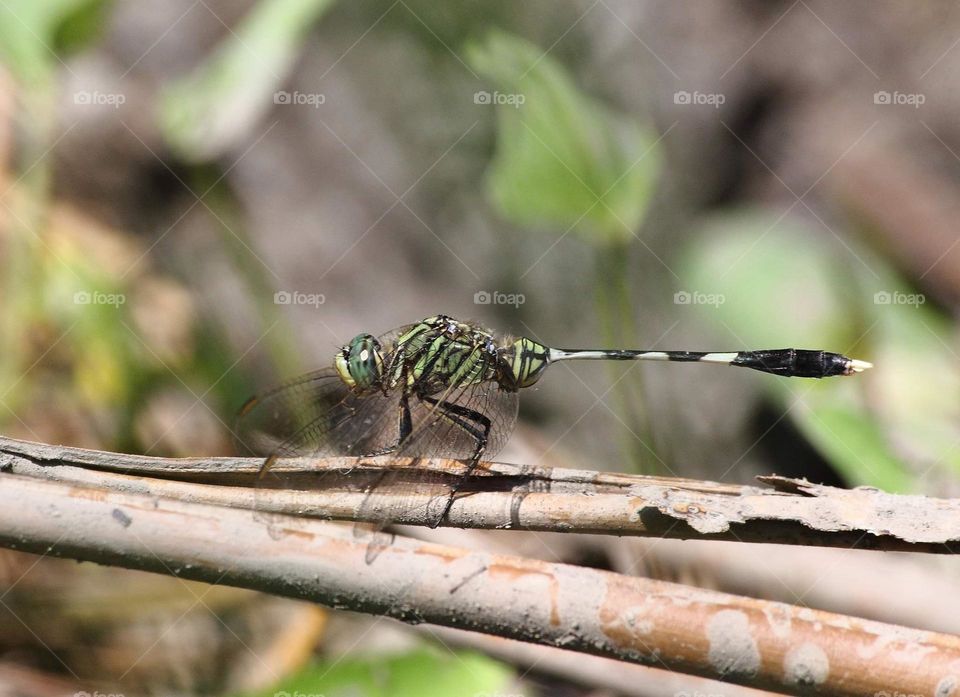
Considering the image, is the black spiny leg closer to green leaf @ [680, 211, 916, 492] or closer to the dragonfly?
the dragonfly

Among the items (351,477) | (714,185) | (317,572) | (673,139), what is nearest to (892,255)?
(714,185)

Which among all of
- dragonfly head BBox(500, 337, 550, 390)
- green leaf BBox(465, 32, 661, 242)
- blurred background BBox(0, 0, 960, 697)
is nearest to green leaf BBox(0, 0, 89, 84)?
blurred background BBox(0, 0, 960, 697)

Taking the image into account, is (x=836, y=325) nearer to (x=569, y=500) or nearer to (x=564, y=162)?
(x=564, y=162)

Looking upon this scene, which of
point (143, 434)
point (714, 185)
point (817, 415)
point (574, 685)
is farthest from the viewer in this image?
point (714, 185)

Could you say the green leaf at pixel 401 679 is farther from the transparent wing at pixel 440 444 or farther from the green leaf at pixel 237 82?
the green leaf at pixel 237 82

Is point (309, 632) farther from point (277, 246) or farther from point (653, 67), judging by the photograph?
point (653, 67)
